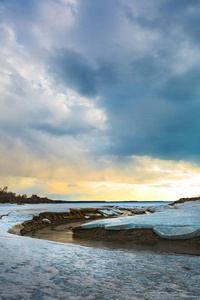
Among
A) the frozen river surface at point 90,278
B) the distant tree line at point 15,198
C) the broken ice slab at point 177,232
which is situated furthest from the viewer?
the distant tree line at point 15,198

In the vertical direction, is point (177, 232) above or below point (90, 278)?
below

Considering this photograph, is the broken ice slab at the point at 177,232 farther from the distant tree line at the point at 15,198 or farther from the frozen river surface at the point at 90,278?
the distant tree line at the point at 15,198

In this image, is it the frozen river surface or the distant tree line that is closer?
the frozen river surface

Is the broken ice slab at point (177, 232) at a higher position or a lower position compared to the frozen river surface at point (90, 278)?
lower

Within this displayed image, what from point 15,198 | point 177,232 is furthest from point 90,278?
point 15,198

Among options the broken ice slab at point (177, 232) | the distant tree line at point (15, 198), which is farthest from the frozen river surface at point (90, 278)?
the distant tree line at point (15, 198)

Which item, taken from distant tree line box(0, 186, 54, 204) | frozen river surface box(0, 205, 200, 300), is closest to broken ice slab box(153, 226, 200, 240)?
frozen river surface box(0, 205, 200, 300)

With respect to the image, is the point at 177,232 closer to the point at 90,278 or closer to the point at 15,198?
the point at 90,278

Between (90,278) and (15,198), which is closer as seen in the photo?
(90,278)

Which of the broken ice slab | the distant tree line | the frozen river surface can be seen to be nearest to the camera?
the frozen river surface

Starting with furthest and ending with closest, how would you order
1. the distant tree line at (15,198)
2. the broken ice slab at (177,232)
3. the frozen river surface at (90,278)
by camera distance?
the distant tree line at (15,198) → the broken ice slab at (177,232) → the frozen river surface at (90,278)

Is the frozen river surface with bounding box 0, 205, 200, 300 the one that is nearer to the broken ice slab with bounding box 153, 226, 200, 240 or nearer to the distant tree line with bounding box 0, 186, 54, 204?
the broken ice slab with bounding box 153, 226, 200, 240

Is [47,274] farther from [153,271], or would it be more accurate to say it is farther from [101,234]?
[101,234]

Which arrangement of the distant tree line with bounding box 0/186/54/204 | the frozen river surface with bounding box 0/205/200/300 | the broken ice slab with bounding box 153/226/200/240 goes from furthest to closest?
the distant tree line with bounding box 0/186/54/204 → the broken ice slab with bounding box 153/226/200/240 → the frozen river surface with bounding box 0/205/200/300
